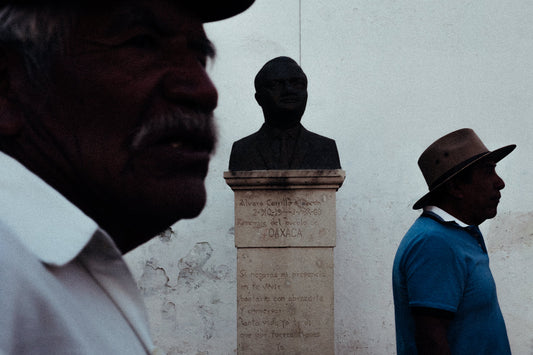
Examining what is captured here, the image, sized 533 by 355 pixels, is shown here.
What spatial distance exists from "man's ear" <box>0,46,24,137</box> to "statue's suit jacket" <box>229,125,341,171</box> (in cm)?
365

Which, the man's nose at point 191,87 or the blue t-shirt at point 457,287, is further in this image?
the blue t-shirt at point 457,287

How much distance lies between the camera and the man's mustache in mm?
780

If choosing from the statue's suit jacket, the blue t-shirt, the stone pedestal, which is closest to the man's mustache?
the blue t-shirt

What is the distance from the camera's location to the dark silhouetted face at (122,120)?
2.53 ft

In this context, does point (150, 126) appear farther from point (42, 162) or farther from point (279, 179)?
point (279, 179)

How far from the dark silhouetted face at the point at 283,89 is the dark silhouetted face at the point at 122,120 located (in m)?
3.65

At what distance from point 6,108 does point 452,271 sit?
1.63m

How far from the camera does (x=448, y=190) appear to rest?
2373 millimetres

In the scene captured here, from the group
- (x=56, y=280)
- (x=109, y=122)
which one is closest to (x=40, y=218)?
(x=56, y=280)

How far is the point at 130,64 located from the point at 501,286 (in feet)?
18.6

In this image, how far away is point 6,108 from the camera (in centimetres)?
77

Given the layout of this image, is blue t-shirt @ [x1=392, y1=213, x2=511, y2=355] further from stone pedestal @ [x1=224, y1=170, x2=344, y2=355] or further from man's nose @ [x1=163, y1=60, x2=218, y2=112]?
stone pedestal @ [x1=224, y1=170, x2=344, y2=355]

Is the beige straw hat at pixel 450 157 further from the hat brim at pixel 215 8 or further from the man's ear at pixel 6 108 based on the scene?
the man's ear at pixel 6 108

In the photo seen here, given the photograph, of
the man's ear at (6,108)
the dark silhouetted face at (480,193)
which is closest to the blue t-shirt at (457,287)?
the dark silhouetted face at (480,193)
